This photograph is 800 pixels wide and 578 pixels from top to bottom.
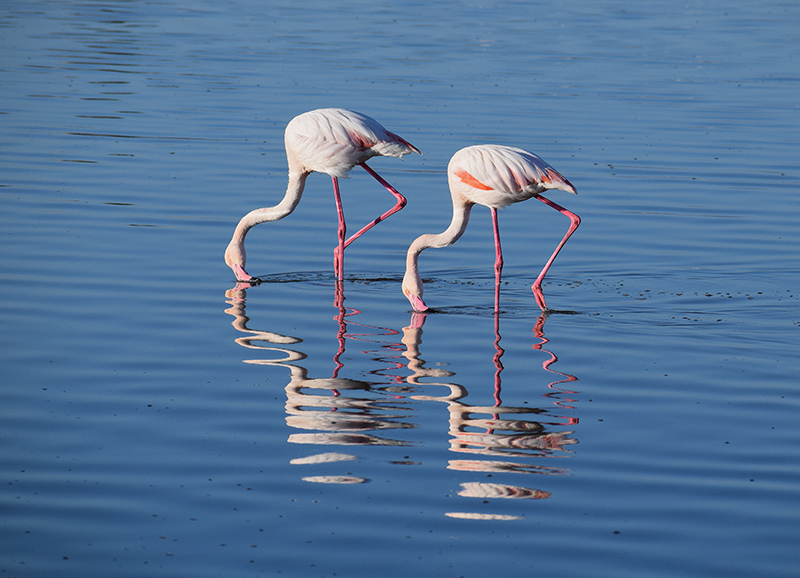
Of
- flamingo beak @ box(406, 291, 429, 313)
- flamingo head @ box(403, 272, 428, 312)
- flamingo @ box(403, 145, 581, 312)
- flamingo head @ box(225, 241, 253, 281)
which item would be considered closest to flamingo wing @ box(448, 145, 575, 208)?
flamingo @ box(403, 145, 581, 312)

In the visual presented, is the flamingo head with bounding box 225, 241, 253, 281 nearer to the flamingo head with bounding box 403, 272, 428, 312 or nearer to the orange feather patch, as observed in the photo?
the flamingo head with bounding box 403, 272, 428, 312

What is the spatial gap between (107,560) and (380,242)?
7.13 m

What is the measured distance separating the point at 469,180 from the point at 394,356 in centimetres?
183

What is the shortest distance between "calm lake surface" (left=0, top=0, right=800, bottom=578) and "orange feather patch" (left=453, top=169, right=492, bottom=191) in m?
0.98

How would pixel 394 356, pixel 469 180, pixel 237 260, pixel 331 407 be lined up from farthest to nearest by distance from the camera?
pixel 237 260 < pixel 469 180 < pixel 394 356 < pixel 331 407

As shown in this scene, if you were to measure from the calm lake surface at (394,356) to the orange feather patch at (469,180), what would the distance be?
980 mm

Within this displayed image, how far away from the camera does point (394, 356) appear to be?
778 centimetres

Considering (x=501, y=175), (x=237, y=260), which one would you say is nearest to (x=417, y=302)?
(x=501, y=175)

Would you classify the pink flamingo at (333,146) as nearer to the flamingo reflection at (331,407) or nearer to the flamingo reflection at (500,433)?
the flamingo reflection at (331,407)

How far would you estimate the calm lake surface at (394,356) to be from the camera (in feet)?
16.7

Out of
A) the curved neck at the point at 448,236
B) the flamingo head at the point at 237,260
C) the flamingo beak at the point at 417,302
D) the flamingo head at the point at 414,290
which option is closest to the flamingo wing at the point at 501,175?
the curved neck at the point at 448,236

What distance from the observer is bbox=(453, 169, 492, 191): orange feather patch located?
888cm

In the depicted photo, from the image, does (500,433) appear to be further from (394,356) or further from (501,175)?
(501,175)

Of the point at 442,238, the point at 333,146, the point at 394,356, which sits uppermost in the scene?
the point at 333,146
